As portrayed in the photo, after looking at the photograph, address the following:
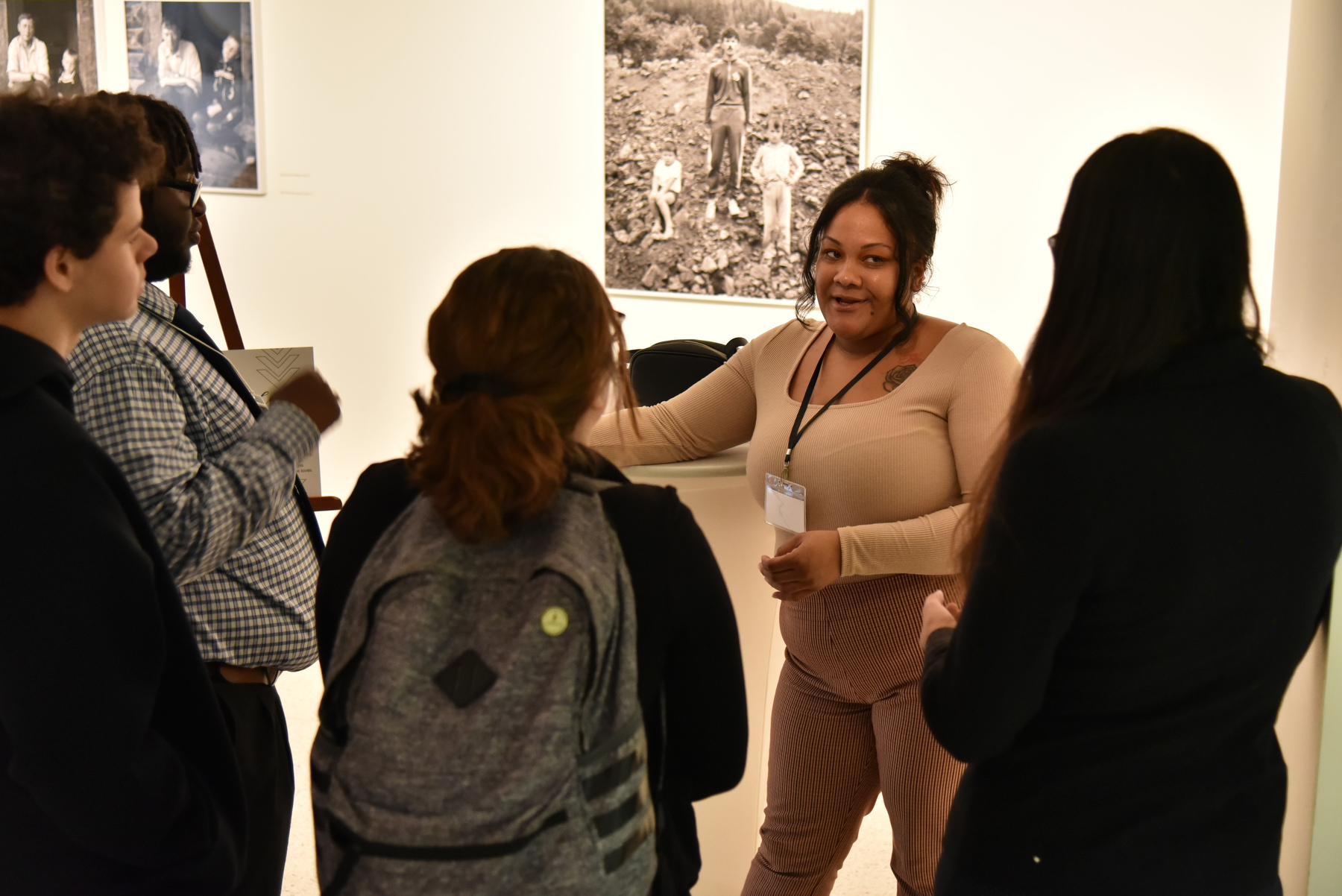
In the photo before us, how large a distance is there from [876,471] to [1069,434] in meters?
0.75

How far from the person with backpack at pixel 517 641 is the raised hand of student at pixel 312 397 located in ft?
1.03

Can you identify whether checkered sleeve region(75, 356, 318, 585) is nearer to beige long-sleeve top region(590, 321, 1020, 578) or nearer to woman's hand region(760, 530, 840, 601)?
woman's hand region(760, 530, 840, 601)

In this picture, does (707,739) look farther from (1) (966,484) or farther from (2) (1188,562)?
(1) (966,484)

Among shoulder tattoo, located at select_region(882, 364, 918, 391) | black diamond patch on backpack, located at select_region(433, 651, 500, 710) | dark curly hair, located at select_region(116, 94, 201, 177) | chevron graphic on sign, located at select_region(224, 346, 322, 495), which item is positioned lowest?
black diamond patch on backpack, located at select_region(433, 651, 500, 710)

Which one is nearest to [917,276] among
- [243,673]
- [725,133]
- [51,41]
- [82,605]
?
[243,673]

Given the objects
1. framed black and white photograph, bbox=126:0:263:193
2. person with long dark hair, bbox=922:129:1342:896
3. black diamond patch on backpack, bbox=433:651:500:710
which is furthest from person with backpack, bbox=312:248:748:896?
framed black and white photograph, bbox=126:0:263:193

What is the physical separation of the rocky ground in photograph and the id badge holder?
7.44 ft

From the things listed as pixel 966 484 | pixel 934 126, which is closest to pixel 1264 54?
pixel 934 126

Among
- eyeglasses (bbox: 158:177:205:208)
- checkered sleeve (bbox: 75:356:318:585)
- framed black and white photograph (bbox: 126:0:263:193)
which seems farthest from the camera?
framed black and white photograph (bbox: 126:0:263:193)

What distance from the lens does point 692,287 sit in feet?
13.3

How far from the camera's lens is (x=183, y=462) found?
1246 mm

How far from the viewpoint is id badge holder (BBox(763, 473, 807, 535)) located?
1740 mm

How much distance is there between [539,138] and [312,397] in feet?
10.1

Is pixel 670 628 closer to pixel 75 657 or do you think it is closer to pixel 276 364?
pixel 75 657
